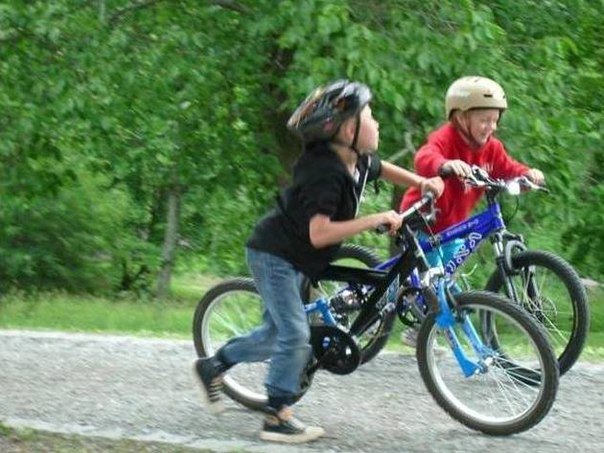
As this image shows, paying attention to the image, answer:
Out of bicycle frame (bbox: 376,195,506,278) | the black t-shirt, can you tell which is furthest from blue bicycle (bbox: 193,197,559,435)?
bicycle frame (bbox: 376,195,506,278)

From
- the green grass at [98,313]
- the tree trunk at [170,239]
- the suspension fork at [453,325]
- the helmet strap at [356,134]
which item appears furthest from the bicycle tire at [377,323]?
the tree trunk at [170,239]

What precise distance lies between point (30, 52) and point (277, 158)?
10.1 ft

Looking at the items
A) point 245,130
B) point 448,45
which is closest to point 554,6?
point 448,45

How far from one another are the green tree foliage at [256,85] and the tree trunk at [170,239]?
97cm

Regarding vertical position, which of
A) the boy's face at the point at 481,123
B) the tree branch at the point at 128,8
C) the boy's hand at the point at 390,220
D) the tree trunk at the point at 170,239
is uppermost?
the boy's face at the point at 481,123

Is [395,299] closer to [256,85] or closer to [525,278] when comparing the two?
[525,278]

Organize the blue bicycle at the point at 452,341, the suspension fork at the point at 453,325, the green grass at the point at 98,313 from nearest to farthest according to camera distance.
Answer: the blue bicycle at the point at 452,341 → the suspension fork at the point at 453,325 → the green grass at the point at 98,313

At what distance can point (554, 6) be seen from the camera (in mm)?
13898

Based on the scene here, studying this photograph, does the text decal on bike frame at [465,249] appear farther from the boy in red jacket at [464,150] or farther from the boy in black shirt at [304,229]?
the boy in black shirt at [304,229]

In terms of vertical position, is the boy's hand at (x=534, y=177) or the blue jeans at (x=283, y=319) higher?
the boy's hand at (x=534, y=177)

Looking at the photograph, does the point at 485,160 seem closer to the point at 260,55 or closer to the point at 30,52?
the point at 260,55

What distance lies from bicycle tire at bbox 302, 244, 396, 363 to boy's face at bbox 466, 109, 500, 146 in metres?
0.82

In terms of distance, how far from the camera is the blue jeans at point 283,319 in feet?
18.0

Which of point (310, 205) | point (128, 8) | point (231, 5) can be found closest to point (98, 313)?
point (128, 8)
